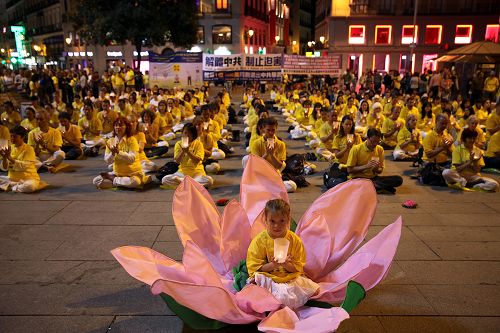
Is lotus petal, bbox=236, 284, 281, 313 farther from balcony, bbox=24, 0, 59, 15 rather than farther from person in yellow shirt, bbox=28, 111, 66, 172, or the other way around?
balcony, bbox=24, 0, 59, 15

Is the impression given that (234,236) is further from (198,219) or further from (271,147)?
(271,147)

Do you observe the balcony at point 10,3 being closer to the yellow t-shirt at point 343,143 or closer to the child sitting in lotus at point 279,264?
the yellow t-shirt at point 343,143

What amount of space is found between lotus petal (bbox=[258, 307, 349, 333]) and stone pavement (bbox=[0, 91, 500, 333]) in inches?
21.7

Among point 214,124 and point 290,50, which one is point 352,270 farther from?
point 290,50

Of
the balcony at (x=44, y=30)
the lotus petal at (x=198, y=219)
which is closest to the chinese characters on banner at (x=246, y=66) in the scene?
the lotus petal at (x=198, y=219)

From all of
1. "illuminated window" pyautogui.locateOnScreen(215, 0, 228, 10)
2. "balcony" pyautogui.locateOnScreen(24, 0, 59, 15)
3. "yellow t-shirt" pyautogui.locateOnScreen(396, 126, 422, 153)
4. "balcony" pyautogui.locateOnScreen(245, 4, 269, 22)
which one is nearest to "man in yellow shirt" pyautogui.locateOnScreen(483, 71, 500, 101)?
"yellow t-shirt" pyautogui.locateOnScreen(396, 126, 422, 153)

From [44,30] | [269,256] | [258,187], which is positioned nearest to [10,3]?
[44,30]

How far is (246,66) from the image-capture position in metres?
16.0

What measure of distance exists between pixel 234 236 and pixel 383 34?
116ft

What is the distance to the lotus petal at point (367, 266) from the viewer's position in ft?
10.3

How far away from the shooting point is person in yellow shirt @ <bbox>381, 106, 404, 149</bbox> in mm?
10695

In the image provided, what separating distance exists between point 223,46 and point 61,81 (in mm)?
21204

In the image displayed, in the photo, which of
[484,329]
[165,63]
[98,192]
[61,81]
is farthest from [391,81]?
[484,329]

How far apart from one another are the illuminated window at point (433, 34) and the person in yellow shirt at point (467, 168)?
1237 inches
